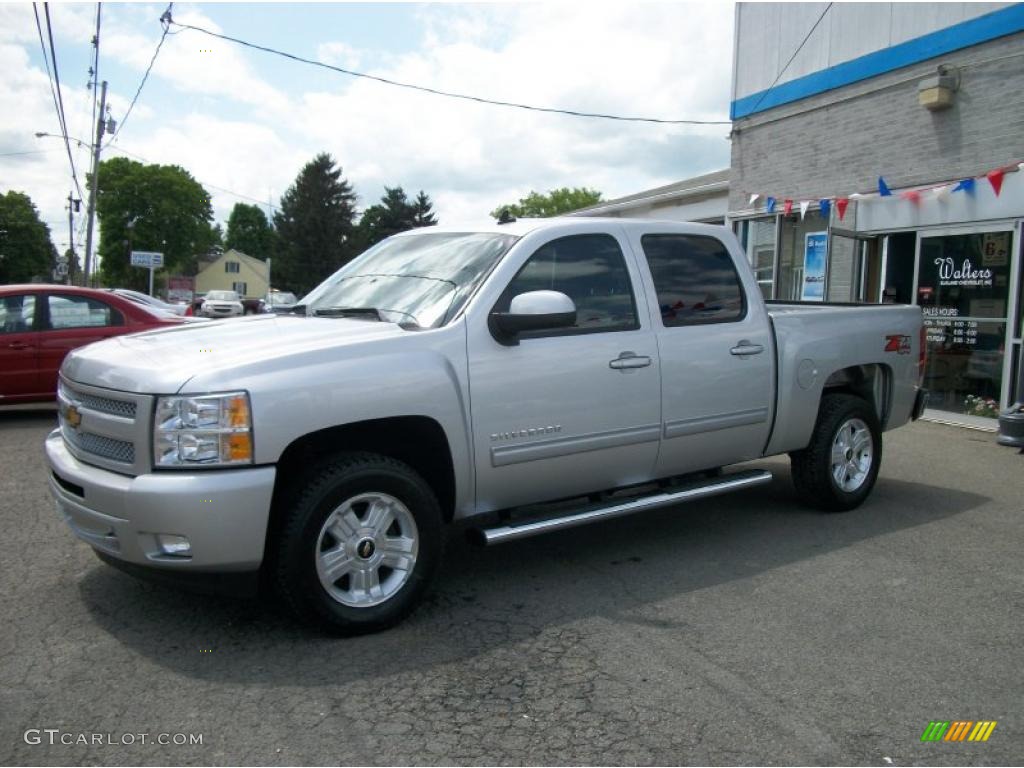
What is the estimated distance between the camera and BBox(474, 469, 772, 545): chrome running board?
4.25 meters

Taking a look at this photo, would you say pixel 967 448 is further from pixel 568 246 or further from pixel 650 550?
pixel 568 246

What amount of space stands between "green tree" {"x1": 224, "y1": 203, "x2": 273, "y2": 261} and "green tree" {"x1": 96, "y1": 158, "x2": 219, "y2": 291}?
45733mm

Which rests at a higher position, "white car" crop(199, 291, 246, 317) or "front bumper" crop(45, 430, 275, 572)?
"white car" crop(199, 291, 246, 317)

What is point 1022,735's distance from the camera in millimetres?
3113

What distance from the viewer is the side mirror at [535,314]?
164 inches

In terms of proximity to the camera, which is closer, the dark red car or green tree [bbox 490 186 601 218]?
the dark red car

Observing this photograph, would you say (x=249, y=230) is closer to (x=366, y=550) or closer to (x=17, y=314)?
(x=17, y=314)

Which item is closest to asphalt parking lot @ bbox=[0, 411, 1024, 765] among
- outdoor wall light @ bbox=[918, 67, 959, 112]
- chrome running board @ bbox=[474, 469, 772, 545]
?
chrome running board @ bbox=[474, 469, 772, 545]

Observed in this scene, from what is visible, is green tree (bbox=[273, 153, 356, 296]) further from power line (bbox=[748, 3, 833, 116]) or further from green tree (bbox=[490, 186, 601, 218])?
power line (bbox=[748, 3, 833, 116])

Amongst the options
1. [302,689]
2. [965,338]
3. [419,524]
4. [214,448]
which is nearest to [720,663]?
[419,524]

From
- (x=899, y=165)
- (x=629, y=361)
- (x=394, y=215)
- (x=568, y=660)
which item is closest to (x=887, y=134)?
(x=899, y=165)

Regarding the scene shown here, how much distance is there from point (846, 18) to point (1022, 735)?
11385mm

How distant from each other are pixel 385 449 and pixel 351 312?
36.3 inches

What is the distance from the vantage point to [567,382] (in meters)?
4.48
